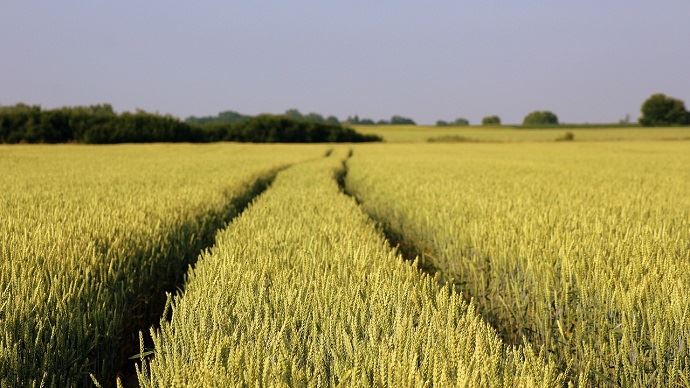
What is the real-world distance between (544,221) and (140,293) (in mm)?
2859

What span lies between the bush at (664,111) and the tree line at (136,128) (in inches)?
2162

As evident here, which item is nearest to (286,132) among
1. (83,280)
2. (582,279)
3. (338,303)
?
(83,280)

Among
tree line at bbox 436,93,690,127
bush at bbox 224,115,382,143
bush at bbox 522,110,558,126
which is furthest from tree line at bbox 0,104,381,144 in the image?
bush at bbox 522,110,558,126

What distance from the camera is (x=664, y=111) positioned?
298 ft

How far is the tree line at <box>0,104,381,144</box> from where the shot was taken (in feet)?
143

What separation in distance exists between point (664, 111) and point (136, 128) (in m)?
80.4

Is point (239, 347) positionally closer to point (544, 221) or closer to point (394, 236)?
point (544, 221)

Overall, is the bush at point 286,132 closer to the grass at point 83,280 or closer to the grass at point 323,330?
the grass at point 83,280

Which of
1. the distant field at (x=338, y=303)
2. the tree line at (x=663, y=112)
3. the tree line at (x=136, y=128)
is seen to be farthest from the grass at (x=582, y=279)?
the tree line at (x=663, y=112)

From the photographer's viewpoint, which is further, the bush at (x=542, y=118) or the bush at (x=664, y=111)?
the bush at (x=542, y=118)

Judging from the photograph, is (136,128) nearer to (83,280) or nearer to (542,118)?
(83,280)

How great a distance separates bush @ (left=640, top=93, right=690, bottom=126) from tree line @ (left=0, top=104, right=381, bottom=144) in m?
54.9

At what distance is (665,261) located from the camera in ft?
8.77

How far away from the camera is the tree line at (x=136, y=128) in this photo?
43625mm
